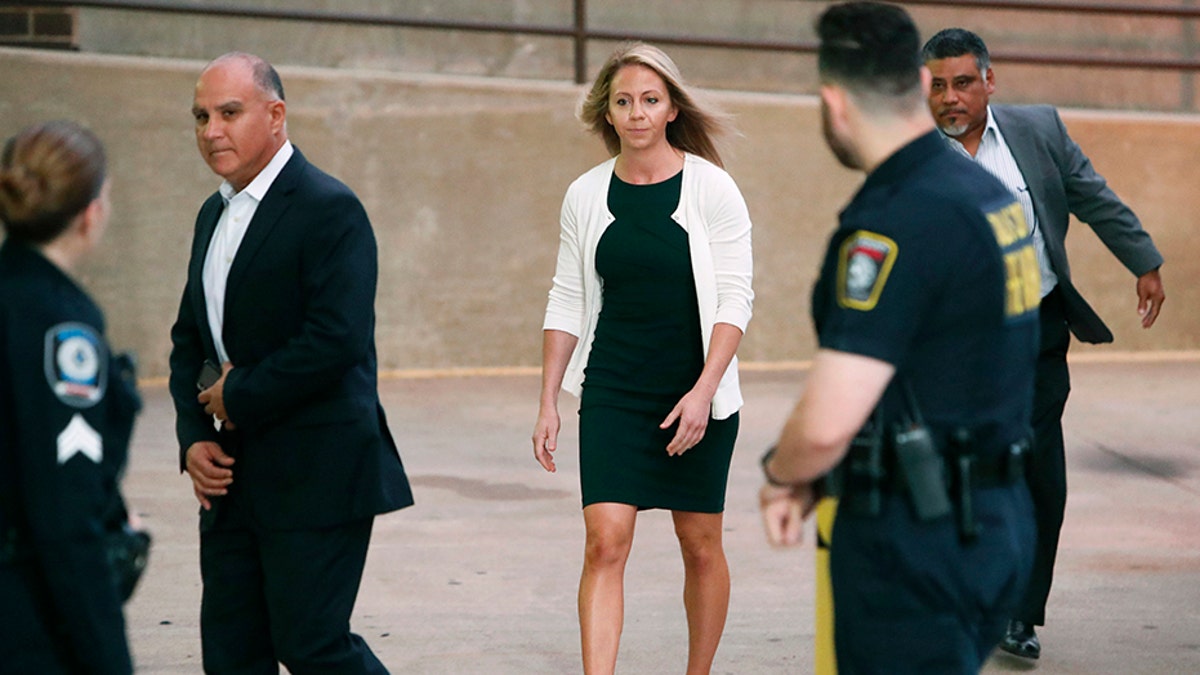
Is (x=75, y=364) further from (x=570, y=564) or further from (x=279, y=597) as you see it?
(x=570, y=564)

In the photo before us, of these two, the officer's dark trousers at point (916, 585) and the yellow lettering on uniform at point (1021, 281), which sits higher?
the yellow lettering on uniform at point (1021, 281)

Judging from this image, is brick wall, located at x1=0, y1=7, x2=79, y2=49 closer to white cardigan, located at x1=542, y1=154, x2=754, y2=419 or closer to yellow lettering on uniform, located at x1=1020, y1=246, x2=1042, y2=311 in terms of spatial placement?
white cardigan, located at x1=542, y1=154, x2=754, y2=419

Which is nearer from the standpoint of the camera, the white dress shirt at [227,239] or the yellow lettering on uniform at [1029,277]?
the yellow lettering on uniform at [1029,277]

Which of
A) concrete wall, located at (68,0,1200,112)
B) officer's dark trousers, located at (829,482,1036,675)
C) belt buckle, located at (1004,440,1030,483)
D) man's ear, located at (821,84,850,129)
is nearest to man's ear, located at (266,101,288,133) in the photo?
man's ear, located at (821,84,850,129)

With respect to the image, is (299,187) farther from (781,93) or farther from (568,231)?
(781,93)

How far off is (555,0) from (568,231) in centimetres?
700

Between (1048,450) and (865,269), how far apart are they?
2480 mm

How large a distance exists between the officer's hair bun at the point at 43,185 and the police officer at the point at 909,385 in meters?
1.25

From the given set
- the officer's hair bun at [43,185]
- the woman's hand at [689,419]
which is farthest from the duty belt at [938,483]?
the woman's hand at [689,419]

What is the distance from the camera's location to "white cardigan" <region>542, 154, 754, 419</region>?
4.29 meters

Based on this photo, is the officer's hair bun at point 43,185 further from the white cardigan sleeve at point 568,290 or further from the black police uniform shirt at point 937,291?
the white cardigan sleeve at point 568,290

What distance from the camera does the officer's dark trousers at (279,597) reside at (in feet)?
11.5

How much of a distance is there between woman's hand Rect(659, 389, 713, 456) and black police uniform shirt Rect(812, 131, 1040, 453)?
146 centimetres

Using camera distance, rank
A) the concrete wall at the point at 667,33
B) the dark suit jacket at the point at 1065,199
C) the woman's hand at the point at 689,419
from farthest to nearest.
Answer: the concrete wall at the point at 667,33, the dark suit jacket at the point at 1065,199, the woman's hand at the point at 689,419
